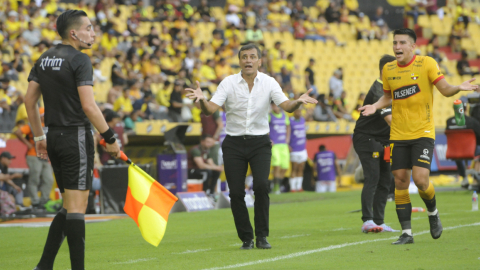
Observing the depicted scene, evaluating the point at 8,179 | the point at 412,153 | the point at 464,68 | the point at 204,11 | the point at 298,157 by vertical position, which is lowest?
the point at 298,157

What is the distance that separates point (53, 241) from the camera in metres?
5.30

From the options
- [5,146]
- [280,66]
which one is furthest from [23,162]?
[280,66]

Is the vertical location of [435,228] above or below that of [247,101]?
below

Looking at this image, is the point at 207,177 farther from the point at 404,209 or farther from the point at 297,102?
the point at 297,102

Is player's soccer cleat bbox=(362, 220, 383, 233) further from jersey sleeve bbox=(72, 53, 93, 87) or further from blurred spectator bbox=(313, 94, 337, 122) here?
blurred spectator bbox=(313, 94, 337, 122)

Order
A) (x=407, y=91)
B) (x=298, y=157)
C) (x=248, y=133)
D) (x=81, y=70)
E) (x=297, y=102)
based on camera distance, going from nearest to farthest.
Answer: (x=81, y=70)
(x=297, y=102)
(x=407, y=91)
(x=248, y=133)
(x=298, y=157)

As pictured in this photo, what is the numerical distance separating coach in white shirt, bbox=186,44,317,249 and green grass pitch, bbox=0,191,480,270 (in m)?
0.43

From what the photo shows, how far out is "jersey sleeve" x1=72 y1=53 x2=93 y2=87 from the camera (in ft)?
16.4

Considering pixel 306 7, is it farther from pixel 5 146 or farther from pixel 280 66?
pixel 5 146

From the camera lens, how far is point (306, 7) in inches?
1249

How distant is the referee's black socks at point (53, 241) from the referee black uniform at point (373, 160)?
4252 mm

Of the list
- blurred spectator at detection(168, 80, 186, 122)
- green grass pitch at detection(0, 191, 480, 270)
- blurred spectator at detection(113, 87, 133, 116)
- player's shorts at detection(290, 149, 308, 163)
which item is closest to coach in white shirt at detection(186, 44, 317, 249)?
green grass pitch at detection(0, 191, 480, 270)

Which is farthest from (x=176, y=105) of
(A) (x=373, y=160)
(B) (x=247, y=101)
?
(B) (x=247, y=101)

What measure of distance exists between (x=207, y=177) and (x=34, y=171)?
410 centimetres
